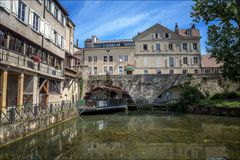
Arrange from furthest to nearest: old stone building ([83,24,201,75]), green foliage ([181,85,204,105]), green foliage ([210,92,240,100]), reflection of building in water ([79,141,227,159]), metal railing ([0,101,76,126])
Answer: old stone building ([83,24,201,75]) → green foliage ([210,92,240,100]) → green foliage ([181,85,204,105]) → metal railing ([0,101,76,126]) → reflection of building in water ([79,141,227,159])

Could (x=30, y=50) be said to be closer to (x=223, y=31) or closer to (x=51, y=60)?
(x=51, y=60)

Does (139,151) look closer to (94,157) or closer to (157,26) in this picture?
(94,157)

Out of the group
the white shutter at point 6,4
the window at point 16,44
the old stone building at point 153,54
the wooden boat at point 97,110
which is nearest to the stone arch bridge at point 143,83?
the old stone building at point 153,54

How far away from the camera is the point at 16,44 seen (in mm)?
11922

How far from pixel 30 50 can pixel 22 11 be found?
8.95 ft

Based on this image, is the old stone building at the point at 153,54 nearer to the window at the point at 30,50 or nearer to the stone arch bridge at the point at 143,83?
the stone arch bridge at the point at 143,83

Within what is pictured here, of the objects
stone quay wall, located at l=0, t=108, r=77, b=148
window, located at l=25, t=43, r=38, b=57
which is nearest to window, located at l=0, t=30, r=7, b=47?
window, located at l=25, t=43, r=38, b=57

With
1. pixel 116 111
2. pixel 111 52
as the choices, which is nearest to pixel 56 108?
pixel 116 111

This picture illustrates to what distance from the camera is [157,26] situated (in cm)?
3684

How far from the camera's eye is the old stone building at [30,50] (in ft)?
34.2

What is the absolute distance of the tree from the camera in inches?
675

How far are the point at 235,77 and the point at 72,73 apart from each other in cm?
1785


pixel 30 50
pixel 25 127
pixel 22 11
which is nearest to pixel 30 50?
pixel 30 50

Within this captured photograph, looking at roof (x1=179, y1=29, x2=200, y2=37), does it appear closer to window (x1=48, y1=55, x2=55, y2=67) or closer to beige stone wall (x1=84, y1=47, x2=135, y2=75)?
beige stone wall (x1=84, y1=47, x2=135, y2=75)
